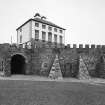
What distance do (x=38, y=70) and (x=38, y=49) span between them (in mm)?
3731

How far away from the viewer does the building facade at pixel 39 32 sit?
76.8 feet

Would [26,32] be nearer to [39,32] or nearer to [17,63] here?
[39,32]

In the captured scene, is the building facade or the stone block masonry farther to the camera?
the building facade

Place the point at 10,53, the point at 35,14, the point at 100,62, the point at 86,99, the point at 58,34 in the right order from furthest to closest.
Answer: the point at 35,14 < the point at 58,34 < the point at 100,62 < the point at 10,53 < the point at 86,99

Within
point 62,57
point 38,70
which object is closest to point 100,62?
point 62,57

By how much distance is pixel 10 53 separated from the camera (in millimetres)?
14398

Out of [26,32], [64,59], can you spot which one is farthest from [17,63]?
[26,32]

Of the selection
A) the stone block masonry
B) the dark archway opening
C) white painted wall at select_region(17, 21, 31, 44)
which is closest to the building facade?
white painted wall at select_region(17, 21, 31, 44)

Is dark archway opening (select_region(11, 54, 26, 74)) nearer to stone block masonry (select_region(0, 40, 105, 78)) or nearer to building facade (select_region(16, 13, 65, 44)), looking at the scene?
stone block masonry (select_region(0, 40, 105, 78))

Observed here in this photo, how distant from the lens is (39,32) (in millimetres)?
24375

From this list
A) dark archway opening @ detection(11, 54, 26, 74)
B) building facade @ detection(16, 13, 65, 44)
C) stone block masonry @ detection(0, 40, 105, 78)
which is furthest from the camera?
building facade @ detection(16, 13, 65, 44)

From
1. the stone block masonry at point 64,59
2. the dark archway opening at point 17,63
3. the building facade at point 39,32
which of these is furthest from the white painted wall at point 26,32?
the stone block masonry at point 64,59

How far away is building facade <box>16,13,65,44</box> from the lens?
23.4 meters

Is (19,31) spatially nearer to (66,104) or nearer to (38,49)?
(38,49)
